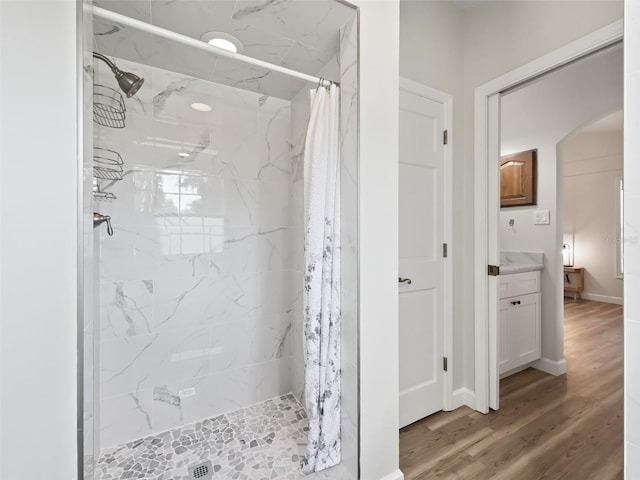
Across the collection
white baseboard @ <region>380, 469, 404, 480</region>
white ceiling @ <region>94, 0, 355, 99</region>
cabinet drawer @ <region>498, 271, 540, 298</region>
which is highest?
white ceiling @ <region>94, 0, 355, 99</region>

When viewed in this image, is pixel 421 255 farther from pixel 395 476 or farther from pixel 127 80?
pixel 127 80

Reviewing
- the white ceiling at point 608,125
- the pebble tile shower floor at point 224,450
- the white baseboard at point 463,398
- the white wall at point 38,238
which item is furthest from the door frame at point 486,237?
the white ceiling at point 608,125

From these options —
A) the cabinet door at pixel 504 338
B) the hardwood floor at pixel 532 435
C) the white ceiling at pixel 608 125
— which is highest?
the white ceiling at pixel 608 125

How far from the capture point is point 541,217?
2.68m

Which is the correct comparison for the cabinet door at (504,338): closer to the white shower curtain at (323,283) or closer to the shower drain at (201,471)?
the white shower curtain at (323,283)

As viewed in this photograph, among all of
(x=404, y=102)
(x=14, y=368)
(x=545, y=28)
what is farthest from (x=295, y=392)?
(x=545, y=28)

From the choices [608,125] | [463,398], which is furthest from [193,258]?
[608,125]

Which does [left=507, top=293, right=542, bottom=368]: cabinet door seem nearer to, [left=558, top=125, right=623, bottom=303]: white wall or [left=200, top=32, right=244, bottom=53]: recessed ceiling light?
[left=200, top=32, right=244, bottom=53]: recessed ceiling light

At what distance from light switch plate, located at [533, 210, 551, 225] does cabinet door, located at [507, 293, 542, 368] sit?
2.10 feet

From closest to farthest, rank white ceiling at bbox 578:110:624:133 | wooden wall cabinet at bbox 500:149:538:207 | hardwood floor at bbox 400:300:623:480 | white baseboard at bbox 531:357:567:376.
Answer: hardwood floor at bbox 400:300:623:480
white baseboard at bbox 531:357:567:376
wooden wall cabinet at bbox 500:149:538:207
white ceiling at bbox 578:110:624:133

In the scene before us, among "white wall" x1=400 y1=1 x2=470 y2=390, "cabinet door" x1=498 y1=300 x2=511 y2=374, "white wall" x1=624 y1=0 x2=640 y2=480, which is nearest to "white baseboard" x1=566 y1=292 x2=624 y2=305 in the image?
"cabinet door" x1=498 y1=300 x2=511 y2=374

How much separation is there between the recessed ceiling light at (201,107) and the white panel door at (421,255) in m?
1.20

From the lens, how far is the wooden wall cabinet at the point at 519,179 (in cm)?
276

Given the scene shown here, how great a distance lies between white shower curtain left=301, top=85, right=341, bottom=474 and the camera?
1.39m
